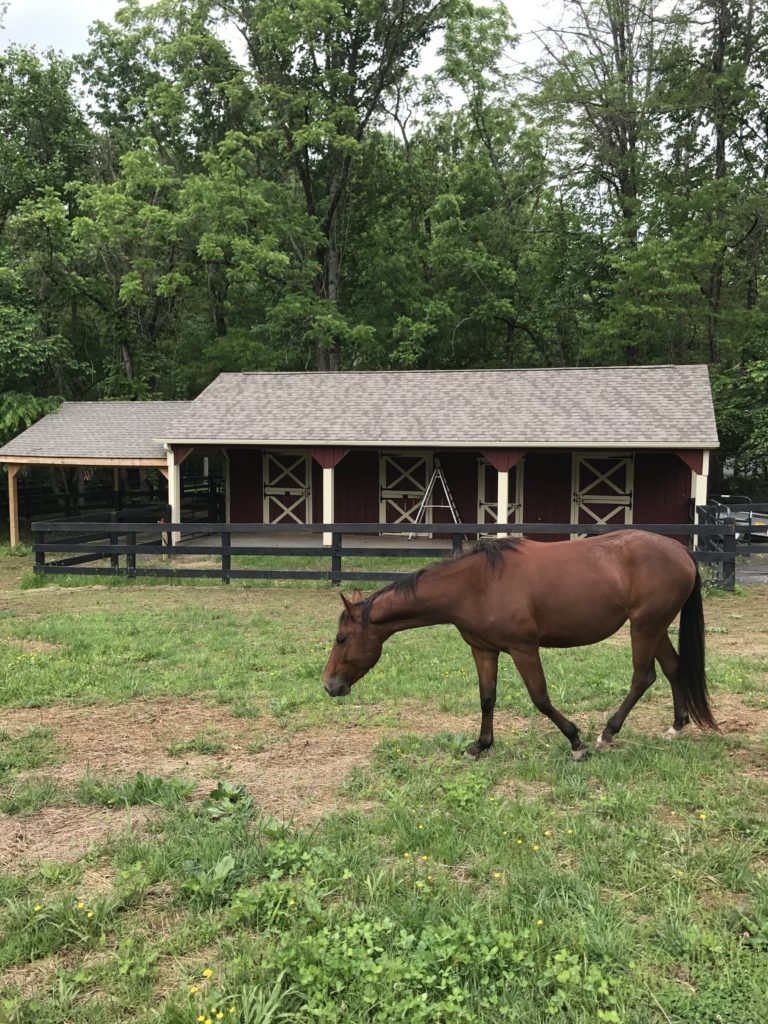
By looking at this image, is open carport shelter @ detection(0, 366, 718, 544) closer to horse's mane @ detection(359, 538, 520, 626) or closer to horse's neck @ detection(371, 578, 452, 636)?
horse's mane @ detection(359, 538, 520, 626)

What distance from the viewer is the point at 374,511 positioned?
17891mm

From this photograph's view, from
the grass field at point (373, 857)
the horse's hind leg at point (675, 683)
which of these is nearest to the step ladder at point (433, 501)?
the grass field at point (373, 857)

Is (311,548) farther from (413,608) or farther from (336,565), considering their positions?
(413,608)

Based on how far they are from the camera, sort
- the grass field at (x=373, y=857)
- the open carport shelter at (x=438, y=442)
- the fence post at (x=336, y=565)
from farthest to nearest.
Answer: the open carport shelter at (x=438, y=442)
the fence post at (x=336, y=565)
the grass field at (x=373, y=857)

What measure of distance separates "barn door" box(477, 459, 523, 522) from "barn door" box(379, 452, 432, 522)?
1.24 metres

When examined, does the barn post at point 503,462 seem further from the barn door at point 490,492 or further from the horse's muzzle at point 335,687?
the horse's muzzle at point 335,687

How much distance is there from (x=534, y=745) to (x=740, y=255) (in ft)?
77.1

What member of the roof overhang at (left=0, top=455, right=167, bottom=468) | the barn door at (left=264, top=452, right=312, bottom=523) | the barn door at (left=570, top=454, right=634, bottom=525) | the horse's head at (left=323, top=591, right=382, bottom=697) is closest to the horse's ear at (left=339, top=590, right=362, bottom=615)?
the horse's head at (left=323, top=591, right=382, bottom=697)

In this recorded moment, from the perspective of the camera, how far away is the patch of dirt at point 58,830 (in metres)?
3.36

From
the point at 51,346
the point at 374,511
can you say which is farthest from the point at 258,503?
the point at 51,346

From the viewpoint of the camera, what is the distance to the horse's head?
14.6ft

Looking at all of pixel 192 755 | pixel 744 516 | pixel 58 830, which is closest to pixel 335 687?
pixel 192 755

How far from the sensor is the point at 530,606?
4.35 meters

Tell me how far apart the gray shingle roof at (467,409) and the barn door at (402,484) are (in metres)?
1.66
